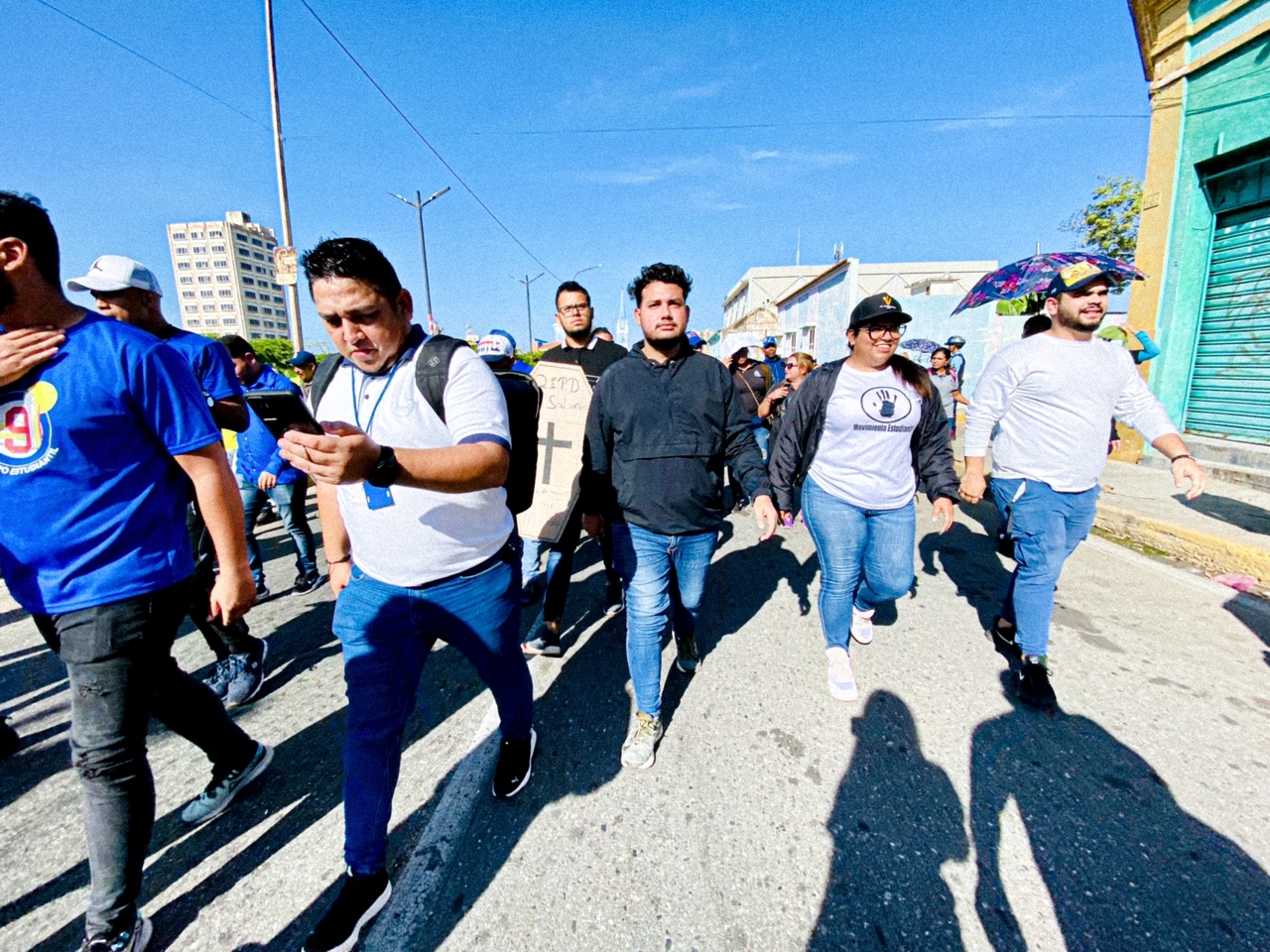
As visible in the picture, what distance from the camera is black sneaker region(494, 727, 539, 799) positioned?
2148mm

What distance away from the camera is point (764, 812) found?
207 centimetres

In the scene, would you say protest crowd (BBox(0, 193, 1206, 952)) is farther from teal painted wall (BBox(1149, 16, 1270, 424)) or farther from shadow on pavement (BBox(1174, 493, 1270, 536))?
teal painted wall (BBox(1149, 16, 1270, 424))

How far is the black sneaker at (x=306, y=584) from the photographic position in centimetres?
438

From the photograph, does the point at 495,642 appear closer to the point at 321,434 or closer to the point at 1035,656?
the point at 321,434

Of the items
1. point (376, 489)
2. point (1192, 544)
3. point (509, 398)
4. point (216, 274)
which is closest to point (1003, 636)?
point (1192, 544)

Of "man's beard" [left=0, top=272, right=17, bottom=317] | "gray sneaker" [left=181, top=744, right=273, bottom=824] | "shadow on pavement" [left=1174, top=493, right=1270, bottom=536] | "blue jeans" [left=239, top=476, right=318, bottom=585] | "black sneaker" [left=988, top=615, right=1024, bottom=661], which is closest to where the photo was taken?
"man's beard" [left=0, top=272, right=17, bottom=317]

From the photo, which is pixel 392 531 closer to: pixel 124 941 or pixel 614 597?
pixel 124 941

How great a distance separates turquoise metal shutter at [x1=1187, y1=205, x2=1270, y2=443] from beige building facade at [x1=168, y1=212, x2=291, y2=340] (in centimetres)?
12689

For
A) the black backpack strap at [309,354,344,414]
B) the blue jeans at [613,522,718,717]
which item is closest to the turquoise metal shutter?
the blue jeans at [613,522,718,717]

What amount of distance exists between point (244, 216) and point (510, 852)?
12441 centimetres

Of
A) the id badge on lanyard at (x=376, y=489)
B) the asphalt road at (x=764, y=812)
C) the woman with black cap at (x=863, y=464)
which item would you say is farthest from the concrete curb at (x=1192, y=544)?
the id badge on lanyard at (x=376, y=489)

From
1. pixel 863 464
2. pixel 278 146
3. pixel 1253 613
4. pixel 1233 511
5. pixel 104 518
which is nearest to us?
pixel 104 518

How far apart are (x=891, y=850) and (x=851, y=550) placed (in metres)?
1.31

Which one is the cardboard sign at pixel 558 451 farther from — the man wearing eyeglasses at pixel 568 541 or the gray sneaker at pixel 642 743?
the gray sneaker at pixel 642 743
